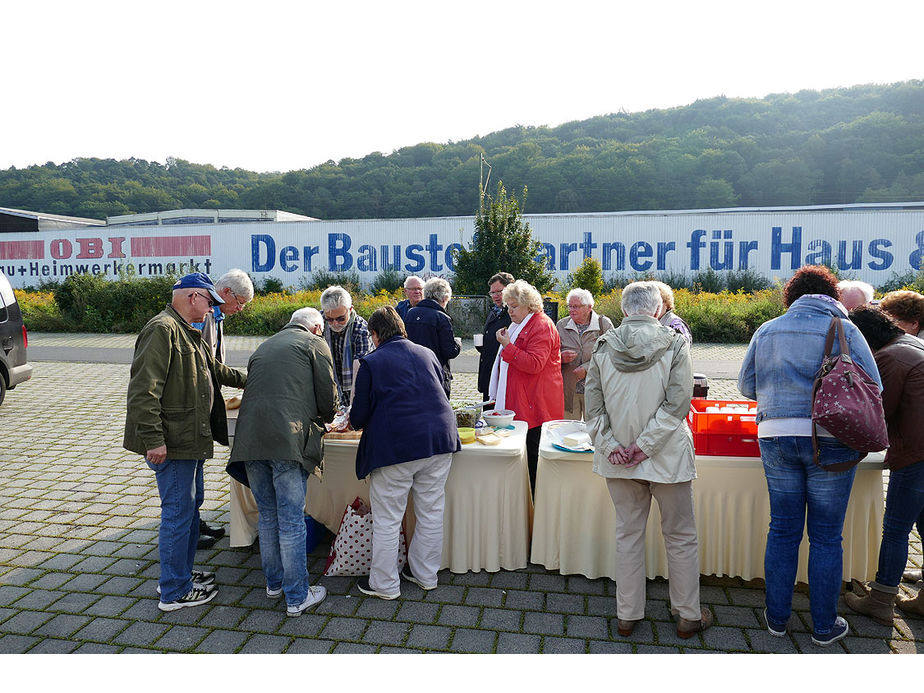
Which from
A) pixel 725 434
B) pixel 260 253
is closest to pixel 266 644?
pixel 725 434

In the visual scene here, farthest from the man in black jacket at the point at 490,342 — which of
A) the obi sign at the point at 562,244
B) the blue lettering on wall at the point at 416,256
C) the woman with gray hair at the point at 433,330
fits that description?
the blue lettering on wall at the point at 416,256

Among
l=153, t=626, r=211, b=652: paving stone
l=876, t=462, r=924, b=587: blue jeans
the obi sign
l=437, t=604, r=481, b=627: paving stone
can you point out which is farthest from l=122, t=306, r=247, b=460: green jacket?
the obi sign

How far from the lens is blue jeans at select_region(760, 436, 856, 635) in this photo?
321 cm

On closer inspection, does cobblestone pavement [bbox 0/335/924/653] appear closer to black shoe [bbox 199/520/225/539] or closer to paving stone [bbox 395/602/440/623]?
paving stone [bbox 395/602/440/623]

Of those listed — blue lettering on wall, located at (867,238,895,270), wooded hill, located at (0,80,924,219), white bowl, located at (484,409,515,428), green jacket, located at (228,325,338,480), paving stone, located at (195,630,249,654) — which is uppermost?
wooded hill, located at (0,80,924,219)

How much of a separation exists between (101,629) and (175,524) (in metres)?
0.63

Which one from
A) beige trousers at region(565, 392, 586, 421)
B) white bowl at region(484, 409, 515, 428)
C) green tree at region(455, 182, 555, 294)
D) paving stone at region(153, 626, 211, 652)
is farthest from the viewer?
green tree at region(455, 182, 555, 294)

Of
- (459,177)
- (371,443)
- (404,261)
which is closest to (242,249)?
(404,261)

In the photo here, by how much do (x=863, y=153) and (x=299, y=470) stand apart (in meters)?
73.8

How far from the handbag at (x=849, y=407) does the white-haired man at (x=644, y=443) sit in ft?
1.94

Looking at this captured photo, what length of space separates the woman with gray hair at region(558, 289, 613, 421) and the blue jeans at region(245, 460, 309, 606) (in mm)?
3150

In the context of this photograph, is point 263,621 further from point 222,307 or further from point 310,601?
point 222,307

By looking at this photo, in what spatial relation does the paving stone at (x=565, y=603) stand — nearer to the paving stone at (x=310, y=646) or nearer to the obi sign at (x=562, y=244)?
the paving stone at (x=310, y=646)

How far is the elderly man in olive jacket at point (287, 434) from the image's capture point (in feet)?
11.6
